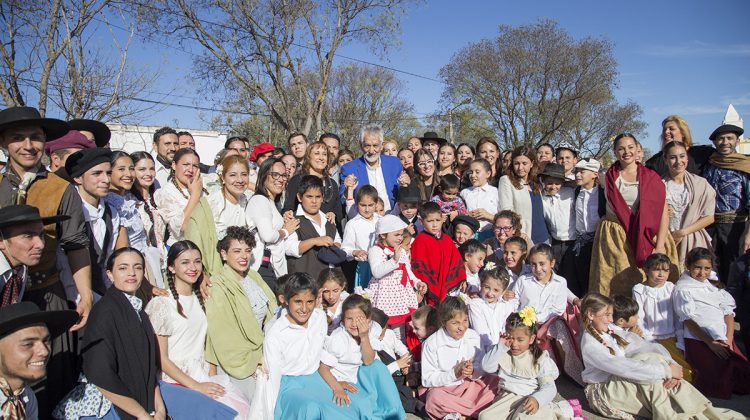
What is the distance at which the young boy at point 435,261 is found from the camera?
197 inches

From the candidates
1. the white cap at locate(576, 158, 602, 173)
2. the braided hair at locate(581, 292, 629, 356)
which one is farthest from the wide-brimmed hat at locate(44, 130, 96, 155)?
the white cap at locate(576, 158, 602, 173)

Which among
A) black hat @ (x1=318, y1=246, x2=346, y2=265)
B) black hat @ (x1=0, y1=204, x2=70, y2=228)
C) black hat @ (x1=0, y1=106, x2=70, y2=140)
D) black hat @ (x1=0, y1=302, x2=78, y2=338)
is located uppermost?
black hat @ (x1=0, y1=106, x2=70, y2=140)

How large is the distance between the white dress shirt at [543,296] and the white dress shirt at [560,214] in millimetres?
953

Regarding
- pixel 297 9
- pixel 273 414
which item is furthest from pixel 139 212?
pixel 297 9

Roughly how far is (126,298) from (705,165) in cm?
597

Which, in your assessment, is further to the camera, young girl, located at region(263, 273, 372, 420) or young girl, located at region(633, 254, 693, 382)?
young girl, located at region(633, 254, 693, 382)

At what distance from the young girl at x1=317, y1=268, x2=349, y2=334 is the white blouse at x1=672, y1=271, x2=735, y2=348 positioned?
10.3 feet

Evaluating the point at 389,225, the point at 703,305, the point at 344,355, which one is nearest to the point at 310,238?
the point at 389,225

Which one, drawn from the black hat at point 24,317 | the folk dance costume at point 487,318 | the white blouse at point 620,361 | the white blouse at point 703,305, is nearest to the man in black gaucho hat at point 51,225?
the black hat at point 24,317

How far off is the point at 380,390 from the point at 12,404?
2.54 m

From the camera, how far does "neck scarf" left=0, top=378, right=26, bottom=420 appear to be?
2.39m

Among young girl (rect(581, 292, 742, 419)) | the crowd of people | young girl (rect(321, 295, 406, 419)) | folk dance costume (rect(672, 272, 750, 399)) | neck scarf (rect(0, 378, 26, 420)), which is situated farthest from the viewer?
folk dance costume (rect(672, 272, 750, 399))

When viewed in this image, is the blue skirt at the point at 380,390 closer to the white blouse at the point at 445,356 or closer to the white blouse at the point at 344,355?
the white blouse at the point at 344,355

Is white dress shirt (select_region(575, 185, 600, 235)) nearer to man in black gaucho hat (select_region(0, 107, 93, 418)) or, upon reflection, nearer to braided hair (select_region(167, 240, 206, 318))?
braided hair (select_region(167, 240, 206, 318))
